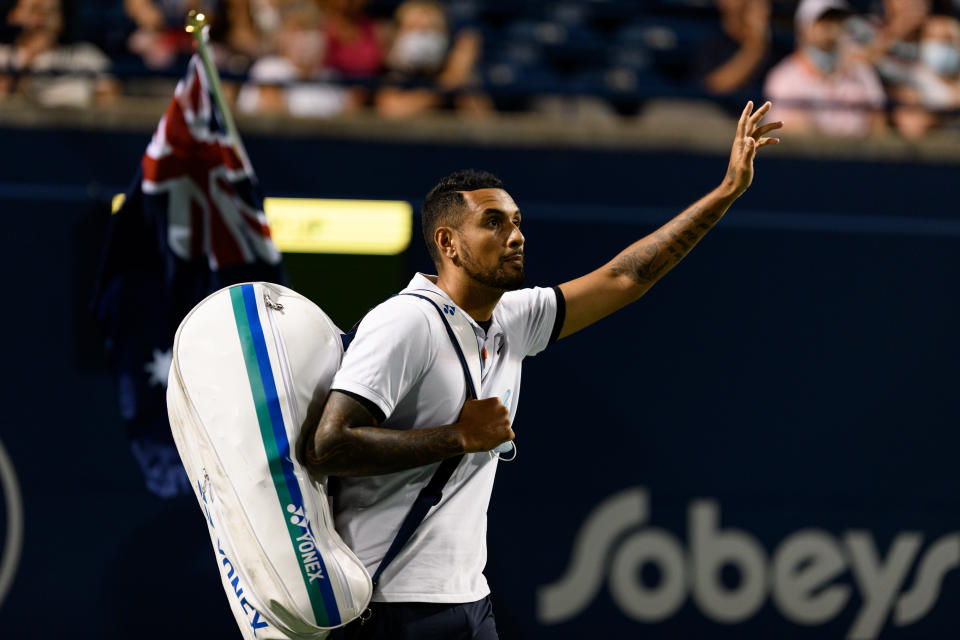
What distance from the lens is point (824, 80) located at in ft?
23.8

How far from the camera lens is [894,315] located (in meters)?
6.86

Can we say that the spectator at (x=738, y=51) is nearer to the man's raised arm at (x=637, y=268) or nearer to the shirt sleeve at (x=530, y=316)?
the man's raised arm at (x=637, y=268)

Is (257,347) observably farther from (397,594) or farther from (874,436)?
(874,436)

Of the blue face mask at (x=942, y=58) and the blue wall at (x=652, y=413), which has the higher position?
the blue face mask at (x=942, y=58)

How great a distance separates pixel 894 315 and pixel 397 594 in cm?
465

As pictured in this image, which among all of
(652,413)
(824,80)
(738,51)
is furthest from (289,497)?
(738,51)

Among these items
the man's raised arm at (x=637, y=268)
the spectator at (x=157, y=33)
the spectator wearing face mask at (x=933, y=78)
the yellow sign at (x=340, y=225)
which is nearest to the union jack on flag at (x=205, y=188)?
the yellow sign at (x=340, y=225)

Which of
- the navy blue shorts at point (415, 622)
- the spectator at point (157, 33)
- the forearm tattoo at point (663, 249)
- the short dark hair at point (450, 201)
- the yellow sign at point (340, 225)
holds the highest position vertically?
the spectator at point (157, 33)

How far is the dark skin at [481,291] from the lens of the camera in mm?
2914

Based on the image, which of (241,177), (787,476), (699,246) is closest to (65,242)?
(241,177)

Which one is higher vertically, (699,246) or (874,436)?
(699,246)

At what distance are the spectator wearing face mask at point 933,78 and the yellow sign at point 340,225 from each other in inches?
131

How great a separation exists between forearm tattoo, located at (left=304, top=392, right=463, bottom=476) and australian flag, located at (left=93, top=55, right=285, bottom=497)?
8.63 feet

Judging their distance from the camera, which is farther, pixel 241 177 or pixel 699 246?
pixel 699 246
